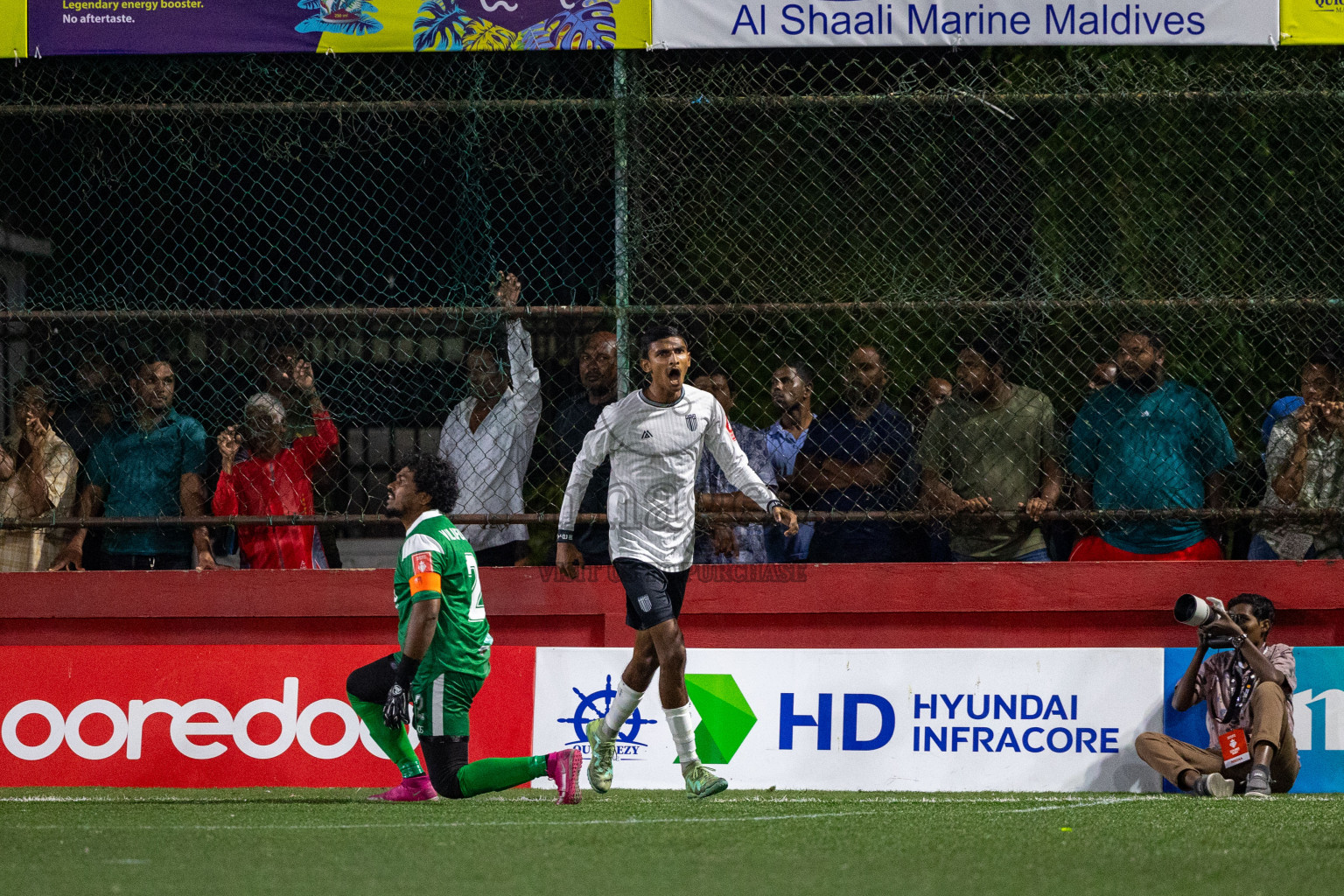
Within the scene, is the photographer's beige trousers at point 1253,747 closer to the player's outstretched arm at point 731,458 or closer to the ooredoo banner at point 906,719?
the ooredoo banner at point 906,719

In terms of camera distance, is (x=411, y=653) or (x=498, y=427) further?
(x=498, y=427)

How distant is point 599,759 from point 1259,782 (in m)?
3.07

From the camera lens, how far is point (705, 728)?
305 inches

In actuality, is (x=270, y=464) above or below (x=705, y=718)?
above

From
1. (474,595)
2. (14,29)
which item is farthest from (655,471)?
(14,29)

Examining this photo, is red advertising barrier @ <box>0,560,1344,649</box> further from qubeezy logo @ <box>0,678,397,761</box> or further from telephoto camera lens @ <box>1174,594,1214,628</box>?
telephoto camera lens @ <box>1174,594,1214,628</box>

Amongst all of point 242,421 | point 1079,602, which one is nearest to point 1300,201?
point 1079,602

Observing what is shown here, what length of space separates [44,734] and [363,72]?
388cm

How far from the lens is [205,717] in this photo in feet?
25.8

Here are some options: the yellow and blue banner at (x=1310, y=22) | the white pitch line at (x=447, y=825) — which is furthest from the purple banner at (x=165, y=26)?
the yellow and blue banner at (x=1310, y=22)

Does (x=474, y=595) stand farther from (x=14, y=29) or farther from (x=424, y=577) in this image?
(x=14, y=29)

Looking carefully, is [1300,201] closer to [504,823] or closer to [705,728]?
[705,728]

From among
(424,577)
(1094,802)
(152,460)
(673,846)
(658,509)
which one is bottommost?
(1094,802)

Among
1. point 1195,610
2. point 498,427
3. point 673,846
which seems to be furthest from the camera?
point 498,427
